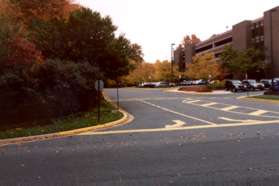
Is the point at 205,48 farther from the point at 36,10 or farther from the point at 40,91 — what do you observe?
the point at 40,91

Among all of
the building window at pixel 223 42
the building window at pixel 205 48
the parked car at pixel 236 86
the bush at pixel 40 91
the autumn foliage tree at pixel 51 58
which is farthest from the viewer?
the building window at pixel 205 48

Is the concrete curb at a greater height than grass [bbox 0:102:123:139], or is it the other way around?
grass [bbox 0:102:123:139]

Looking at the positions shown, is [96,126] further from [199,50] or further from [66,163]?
[199,50]

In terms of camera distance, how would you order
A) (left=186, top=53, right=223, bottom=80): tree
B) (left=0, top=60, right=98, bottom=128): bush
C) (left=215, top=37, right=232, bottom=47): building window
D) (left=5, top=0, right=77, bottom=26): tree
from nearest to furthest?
(left=0, top=60, right=98, bottom=128): bush
(left=5, top=0, right=77, bottom=26): tree
(left=186, top=53, right=223, bottom=80): tree
(left=215, top=37, right=232, bottom=47): building window

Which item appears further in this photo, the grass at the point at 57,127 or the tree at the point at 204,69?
the tree at the point at 204,69

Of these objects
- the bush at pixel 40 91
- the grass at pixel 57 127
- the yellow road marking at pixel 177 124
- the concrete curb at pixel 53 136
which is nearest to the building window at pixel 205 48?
the bush at pixel 40 91

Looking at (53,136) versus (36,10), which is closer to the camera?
(53,136)

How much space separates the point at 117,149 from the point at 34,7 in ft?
84.0

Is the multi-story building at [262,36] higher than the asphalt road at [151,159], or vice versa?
the multi-story building at [262,36]

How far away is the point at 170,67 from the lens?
321 feet

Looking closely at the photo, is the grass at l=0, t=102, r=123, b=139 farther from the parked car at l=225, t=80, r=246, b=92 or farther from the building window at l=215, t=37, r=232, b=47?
the building window at l=215, t=37, r=232, b=47

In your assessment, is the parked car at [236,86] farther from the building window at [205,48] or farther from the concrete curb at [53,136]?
the building window at [205,48]

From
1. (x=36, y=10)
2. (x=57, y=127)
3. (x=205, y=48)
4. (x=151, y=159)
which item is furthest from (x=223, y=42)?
(x=151, y=159)

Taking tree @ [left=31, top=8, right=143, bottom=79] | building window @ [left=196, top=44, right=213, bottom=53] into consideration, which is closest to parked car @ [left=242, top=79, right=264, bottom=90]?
tree @ [left=31, top=8, right=143, bottom=79]
